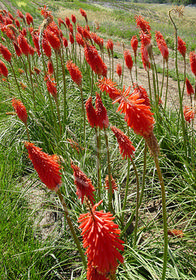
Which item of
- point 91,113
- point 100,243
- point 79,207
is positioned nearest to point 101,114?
point 91,113

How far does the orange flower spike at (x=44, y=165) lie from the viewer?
3.68 ft

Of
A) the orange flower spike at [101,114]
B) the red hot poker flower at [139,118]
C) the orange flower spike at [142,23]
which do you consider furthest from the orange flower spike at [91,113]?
the orange flower spike at [142,23]

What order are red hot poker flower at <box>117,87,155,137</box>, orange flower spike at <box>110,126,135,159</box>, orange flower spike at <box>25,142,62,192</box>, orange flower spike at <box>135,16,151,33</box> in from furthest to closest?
orange flower spike at <box>135,16,151,33</box>, orange flower spike at <box>110,126,135,159</box>, orange flower spike at <box>25,142,62,192</box>, red hot poker flower at <box>117,87,155,137</box>

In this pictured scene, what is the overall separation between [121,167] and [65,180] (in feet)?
2.97

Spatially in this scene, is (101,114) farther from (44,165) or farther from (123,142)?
(44,165)

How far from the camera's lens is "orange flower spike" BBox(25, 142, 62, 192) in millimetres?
1122

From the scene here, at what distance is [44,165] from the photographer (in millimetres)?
1133

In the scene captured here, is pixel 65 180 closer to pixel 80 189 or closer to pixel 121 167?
pixel 121 167

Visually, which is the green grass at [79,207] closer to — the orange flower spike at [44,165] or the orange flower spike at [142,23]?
the orange flower spike at [44,165]

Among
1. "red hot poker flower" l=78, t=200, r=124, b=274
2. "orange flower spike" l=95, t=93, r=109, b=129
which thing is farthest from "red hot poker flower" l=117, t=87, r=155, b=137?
"orange flower spike" l=95, t=93, r=109, b=129

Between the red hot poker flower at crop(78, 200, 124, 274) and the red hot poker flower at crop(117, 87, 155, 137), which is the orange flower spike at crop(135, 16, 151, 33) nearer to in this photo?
the red hot poker flower at crop(117, 87, 155, 137)

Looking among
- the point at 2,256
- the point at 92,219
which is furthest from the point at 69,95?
the point at 92,219

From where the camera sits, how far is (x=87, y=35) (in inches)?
113

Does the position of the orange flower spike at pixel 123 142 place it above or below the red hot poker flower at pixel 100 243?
above
